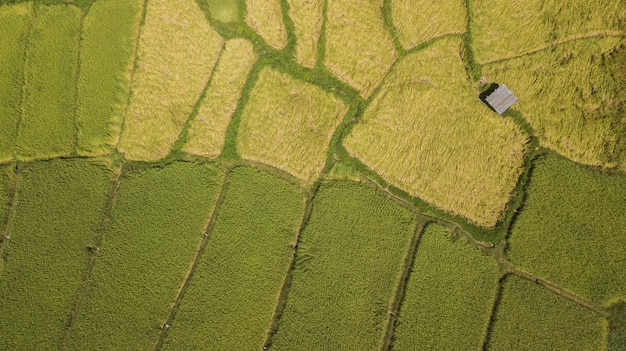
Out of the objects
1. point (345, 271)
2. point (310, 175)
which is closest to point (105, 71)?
point (310, 175)

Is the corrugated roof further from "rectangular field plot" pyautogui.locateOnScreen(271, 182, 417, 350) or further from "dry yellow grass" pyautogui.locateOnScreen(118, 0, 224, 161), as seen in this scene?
"dry yellow grass" pyautogui.locateOnScreen(118, 0, 224, 161)

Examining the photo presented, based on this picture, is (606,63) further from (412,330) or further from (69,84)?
(69,84)

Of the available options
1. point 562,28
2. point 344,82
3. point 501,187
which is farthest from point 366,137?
point 562,28

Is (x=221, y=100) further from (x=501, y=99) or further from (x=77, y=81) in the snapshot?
(x=501, y=99)

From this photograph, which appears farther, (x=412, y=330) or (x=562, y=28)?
(x=562, y=28)

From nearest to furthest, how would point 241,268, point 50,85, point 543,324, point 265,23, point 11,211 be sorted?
1. point 543,324
2. point 241,268
3. point 11,211
4. point 50,85
5. point 265,23

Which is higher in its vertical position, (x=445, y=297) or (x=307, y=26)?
(x=307, y=26)
